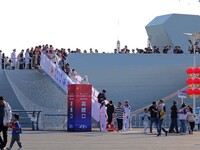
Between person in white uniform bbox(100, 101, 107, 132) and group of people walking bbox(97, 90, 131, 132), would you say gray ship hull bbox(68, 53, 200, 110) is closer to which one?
group of people walking bbox(97, 90, 131, 132)

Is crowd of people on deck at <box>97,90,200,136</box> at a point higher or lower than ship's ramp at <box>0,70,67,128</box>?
lower

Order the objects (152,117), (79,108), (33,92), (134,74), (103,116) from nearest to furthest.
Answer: (152,117), (79,108), (103,116), (33,92), (134,74)

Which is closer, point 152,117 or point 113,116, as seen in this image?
point 152,117

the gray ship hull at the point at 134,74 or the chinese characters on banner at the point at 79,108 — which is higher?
the gray ship hull at the point at 134,74

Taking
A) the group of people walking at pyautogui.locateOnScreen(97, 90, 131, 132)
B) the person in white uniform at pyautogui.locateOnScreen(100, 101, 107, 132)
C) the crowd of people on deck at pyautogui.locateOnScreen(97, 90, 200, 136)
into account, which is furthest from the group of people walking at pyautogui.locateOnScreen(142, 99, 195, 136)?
the person in white uniform at pyautogui.locateOnScreen(100, 101, 107, 132)

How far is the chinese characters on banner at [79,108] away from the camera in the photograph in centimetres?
3009

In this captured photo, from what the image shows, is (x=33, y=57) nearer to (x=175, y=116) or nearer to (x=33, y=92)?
(x=33, y=92)

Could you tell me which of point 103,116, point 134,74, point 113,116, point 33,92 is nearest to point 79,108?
point 103,116

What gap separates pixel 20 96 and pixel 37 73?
1.76m

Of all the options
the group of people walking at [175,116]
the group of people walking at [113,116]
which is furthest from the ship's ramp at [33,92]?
the group of people walking at [175,116]

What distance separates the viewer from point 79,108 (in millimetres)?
30156

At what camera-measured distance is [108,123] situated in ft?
104

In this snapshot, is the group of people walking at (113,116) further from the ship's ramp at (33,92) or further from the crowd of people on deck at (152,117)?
the ship's ramp at (33,92)

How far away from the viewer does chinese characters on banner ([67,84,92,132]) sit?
3009 centimetres
